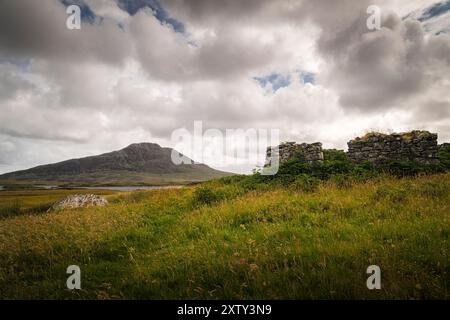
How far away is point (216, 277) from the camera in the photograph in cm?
402

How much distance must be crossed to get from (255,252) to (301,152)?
489 inches

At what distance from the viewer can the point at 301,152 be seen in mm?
16297

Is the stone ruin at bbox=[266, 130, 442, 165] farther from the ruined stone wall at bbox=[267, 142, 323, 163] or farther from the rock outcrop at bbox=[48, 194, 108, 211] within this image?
the rock outcrop at bbox=[48, 194, 108, 211]

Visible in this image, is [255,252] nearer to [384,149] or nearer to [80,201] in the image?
[384,149]

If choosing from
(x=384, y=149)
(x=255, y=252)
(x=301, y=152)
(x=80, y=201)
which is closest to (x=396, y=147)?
(x=384, y=149)

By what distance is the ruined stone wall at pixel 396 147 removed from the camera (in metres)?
13.4

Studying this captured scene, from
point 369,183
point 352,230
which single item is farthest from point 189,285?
point 369,183

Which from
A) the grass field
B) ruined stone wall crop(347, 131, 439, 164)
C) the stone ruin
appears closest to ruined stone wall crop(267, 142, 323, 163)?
the stone ruin

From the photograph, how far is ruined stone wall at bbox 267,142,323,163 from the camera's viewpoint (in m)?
16.0
